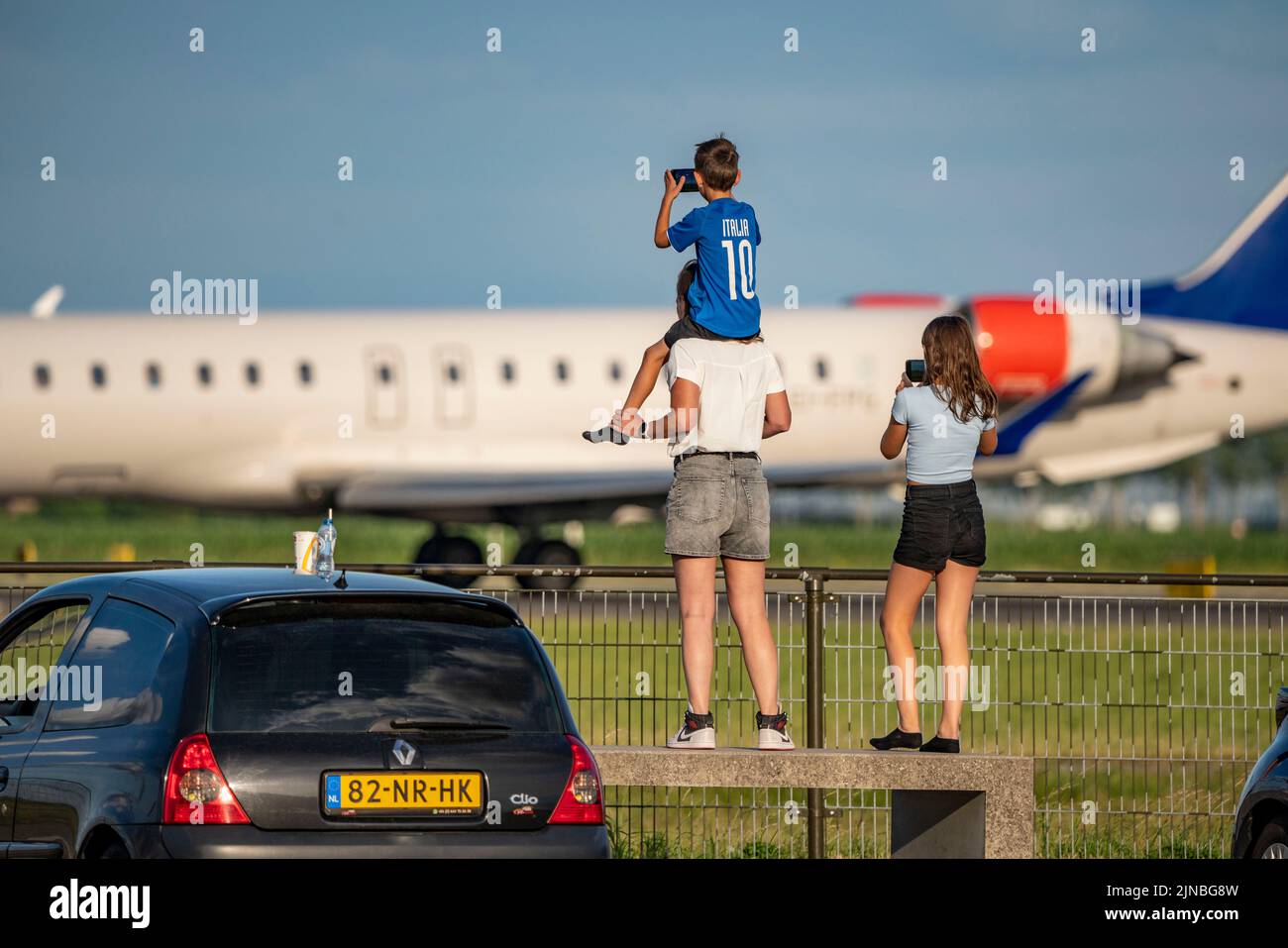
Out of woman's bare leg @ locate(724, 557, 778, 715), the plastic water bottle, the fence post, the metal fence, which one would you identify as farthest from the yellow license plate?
the fence post

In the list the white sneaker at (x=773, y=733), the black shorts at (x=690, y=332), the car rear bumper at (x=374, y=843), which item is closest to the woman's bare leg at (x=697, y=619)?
the white sneaker at (x=773, y=733)

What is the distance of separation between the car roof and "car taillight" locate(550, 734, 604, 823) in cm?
55

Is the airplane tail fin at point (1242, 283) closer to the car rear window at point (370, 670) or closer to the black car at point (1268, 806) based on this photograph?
the black car at point (1268, 806)

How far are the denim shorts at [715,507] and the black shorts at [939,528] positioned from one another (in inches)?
25.5

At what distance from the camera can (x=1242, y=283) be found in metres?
31.5

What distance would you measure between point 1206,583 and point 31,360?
19.2 metres

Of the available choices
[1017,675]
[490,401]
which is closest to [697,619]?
[1017,675]

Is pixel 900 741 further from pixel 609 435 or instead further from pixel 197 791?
pixel 197 791

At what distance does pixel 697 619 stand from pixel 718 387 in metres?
0.95

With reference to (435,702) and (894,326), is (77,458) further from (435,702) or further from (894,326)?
(435,702)
